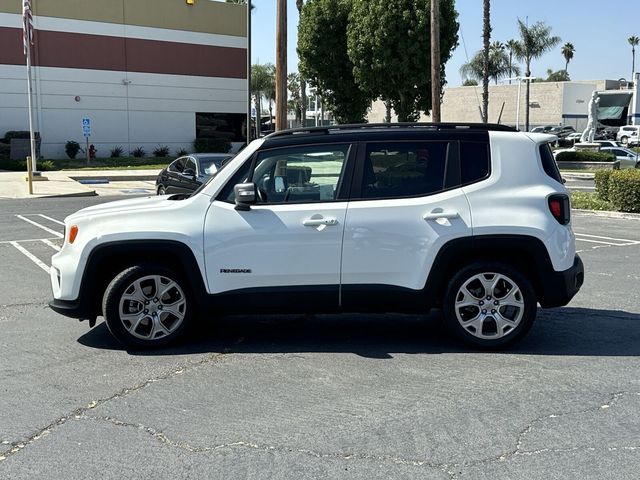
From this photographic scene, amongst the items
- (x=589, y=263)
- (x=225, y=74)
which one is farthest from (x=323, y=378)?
(x=225, y=74)

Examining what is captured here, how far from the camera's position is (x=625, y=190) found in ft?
52.3

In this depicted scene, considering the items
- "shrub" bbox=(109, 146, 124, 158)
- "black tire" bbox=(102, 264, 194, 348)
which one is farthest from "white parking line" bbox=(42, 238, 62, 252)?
"shrub" bbox=(109, 146, 124, 158)

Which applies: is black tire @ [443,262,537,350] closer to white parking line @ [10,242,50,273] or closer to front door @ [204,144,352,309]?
front door @ [204,144,352,309]

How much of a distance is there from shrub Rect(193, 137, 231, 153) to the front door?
114 feet

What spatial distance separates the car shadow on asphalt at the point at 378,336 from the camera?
5.74 metres

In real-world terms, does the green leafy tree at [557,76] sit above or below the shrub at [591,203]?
above

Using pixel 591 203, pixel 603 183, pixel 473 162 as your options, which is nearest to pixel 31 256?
pixel 473 162

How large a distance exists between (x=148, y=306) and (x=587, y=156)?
30.1 meters

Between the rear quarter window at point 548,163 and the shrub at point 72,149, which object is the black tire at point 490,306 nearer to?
the rear quarter window at point 548,163

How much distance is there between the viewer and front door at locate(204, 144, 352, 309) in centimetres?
550

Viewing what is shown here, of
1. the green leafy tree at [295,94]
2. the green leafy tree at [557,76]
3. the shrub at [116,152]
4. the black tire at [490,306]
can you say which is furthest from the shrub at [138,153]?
the green leafy tree at [557,76]

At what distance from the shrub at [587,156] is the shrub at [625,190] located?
1648 centimetres

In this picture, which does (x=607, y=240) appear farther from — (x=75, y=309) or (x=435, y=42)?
(x=435, y=42)

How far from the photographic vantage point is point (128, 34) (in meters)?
37.3
